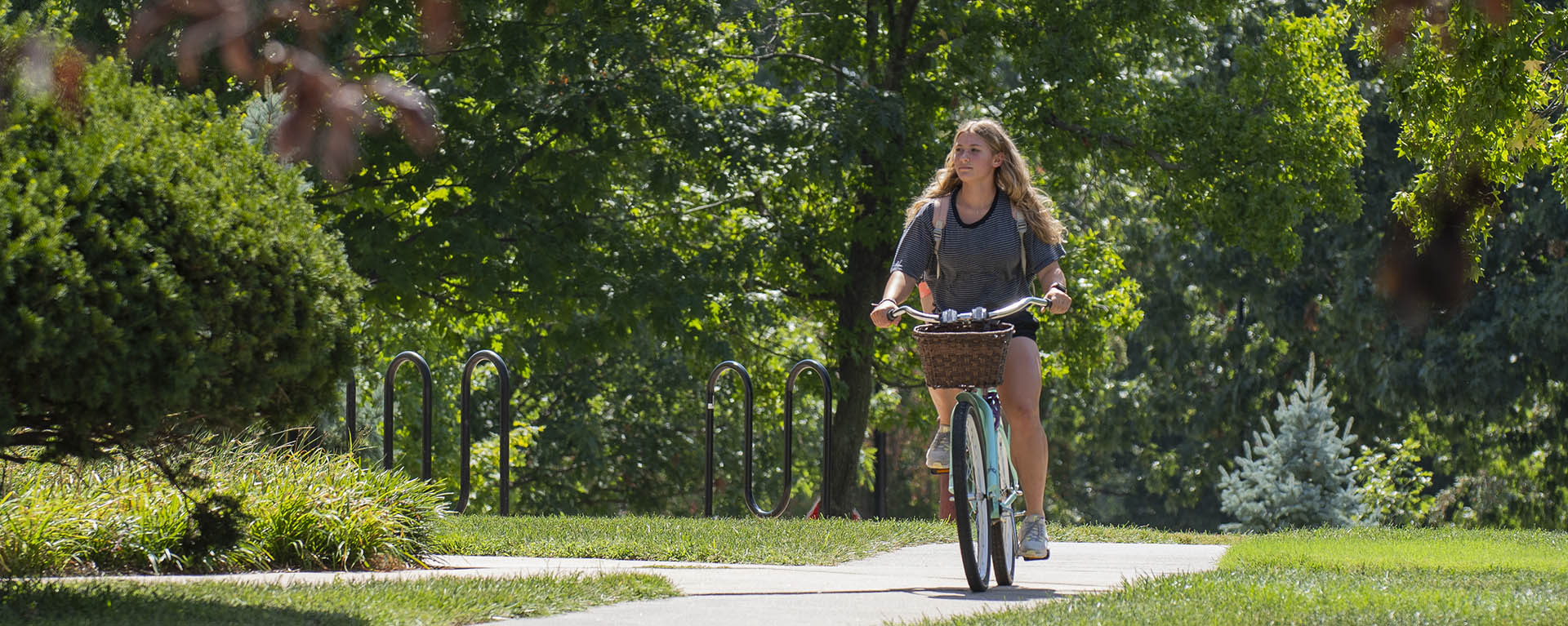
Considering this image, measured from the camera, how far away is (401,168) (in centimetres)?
1404

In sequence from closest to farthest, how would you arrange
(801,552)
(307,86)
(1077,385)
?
(801,552) → (307,86) → (1077,385)

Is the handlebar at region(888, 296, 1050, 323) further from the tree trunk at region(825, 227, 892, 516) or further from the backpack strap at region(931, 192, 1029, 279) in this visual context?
the tree trunk at region(825, 227, 892, 516)

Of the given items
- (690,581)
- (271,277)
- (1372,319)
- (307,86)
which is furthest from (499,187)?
(1372,319)

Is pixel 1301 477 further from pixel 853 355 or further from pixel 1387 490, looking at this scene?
pixel 853 355

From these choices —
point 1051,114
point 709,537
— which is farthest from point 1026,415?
point 1051,114

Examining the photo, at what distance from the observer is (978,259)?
6.12 metres

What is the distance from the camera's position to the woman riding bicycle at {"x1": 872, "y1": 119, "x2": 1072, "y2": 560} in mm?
6117

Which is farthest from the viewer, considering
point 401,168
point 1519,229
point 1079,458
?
point 1079,458

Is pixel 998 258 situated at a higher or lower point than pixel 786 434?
higher

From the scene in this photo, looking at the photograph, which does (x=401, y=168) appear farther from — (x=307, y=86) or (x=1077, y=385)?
(x=1077, y=385)

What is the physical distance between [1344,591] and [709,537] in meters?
3.53

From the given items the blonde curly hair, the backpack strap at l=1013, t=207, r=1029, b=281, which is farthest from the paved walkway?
the blonde curly hair

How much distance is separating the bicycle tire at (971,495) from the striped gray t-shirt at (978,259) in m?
0.62

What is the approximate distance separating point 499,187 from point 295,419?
9290 millimetres
